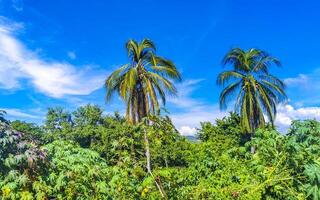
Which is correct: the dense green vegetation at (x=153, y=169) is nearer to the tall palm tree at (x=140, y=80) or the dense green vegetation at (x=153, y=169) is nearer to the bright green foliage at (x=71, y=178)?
the bright green foliage at (x=71, y=178)

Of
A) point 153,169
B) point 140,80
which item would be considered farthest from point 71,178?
point 140,80

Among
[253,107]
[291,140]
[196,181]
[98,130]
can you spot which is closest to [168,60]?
[253,107]

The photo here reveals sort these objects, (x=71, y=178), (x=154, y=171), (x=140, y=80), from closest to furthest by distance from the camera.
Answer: (x=154, y=171) → (x=71, y=178) → (x=140, y=80)

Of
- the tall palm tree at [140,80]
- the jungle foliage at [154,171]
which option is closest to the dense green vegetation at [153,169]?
the jungle foliage at [154,171]

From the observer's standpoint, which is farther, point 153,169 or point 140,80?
point 140,80

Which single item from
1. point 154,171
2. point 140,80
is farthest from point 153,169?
point 140,80

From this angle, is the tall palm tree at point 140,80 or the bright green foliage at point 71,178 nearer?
the bright green foliage at point 71,178

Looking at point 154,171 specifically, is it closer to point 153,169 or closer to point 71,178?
point 153,169

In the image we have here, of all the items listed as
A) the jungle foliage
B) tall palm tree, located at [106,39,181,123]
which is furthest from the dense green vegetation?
tall palm tree, located at [106,39,181,123]

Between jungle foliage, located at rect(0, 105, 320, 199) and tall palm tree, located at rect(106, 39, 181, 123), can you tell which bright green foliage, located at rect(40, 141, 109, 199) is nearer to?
jungle foliage, located at rect(0, 105, 320, 199)

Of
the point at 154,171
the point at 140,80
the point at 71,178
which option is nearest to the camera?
the point at 154,171

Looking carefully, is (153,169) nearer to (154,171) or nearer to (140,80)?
(154,171)

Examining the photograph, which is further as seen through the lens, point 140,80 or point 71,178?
point 140,80

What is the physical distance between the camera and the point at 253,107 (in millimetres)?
25062
